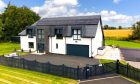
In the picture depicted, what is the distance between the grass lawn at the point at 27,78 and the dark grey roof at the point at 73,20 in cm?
1813

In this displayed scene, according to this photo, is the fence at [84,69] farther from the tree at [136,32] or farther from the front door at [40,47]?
the tree at [136,32]

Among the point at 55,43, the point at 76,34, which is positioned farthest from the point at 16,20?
the point at 76,34

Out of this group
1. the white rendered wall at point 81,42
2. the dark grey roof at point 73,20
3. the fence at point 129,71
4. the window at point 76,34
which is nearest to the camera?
the fence at point 129,71

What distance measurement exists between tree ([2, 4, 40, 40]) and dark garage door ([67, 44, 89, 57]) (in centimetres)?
3163

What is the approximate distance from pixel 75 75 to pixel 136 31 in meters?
64.0

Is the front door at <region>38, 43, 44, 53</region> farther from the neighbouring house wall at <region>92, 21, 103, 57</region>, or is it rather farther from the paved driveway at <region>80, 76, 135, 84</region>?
the paved driveway at <region>80, 76, 135, 84</region>

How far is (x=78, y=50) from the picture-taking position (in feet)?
132

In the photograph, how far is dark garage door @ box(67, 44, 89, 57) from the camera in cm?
3919

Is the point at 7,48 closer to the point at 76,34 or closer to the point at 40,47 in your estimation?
the point at 40,47

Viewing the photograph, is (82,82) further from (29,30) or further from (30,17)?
(30,17)

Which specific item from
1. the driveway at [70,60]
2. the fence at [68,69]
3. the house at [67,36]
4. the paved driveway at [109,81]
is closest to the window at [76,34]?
the house at [67,36]

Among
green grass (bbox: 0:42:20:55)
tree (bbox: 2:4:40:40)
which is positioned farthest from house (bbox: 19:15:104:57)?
tree (bbox: 2:4:40:40)

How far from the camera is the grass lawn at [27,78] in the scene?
21.9m

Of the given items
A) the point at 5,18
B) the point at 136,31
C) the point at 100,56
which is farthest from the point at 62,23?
the point at 136,31
